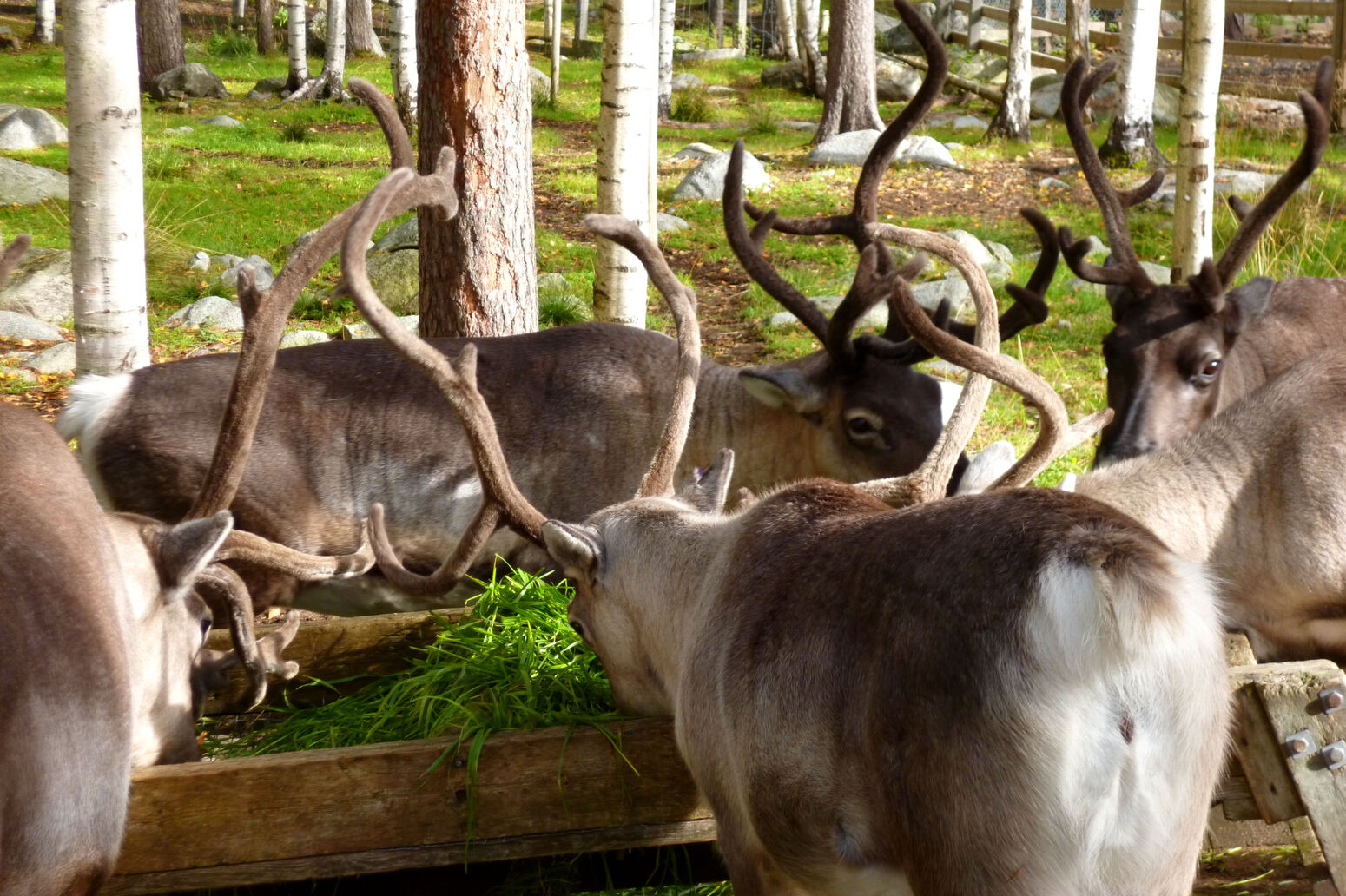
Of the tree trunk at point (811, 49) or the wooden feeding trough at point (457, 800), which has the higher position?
the tree trunk at point (811, 49)

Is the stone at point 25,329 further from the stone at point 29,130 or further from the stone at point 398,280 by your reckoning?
the stone at point 29,130

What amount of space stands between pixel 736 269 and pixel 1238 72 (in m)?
14.2

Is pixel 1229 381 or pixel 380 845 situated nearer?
pixel 380 845

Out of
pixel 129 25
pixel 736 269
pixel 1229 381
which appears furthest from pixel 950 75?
pixel 129 25

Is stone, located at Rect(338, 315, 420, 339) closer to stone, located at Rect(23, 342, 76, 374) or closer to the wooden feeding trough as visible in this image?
stone, located at Rect(23, 342, 76, 374)

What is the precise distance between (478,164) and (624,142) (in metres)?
0.74

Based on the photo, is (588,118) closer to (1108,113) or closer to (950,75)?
(950,75)

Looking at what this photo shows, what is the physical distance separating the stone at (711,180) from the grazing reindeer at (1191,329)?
7.97 metres

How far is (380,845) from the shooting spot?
3156 millimetres

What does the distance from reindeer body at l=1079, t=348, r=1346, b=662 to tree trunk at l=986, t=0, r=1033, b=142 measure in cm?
1357

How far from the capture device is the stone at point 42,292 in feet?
31.8

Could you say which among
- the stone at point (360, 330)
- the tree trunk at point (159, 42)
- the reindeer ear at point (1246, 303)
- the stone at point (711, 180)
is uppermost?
the tree trunk at point (159, 42)

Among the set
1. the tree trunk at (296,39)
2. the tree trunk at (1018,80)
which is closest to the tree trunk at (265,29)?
the tree trunk at (296,39)

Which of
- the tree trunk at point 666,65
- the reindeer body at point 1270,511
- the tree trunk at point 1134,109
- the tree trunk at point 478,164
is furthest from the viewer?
the tree trunk at point 666,65
